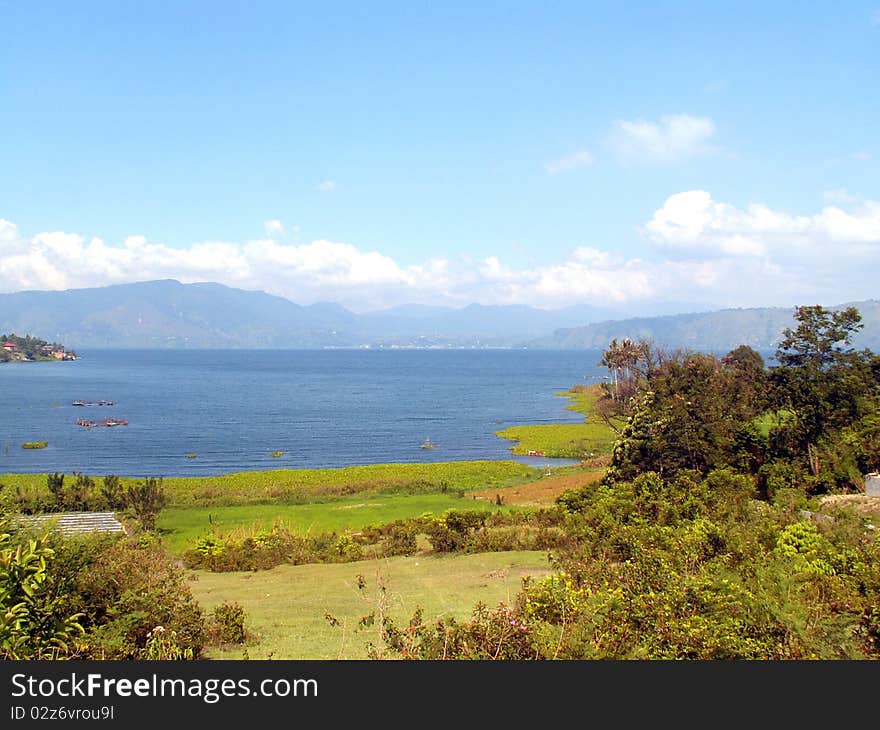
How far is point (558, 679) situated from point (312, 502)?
113 feet

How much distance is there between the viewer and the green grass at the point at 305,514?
102ft

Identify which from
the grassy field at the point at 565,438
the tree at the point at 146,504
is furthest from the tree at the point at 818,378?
the grassy field at the point at 565,438

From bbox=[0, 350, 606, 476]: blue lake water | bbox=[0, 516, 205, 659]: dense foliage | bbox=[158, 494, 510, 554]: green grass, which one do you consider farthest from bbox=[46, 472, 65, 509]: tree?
bbox=[0, 516, 205, 659]: dense foliage

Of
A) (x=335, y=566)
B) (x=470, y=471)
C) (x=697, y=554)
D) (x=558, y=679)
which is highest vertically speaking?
(x=558, y=679)

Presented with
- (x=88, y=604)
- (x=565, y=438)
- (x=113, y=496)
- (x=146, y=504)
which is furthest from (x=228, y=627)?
(x=565, y=438)

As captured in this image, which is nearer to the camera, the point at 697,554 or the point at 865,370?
the point at 697,554

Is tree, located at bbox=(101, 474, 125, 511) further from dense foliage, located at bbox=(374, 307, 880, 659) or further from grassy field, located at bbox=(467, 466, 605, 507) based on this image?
dense foliage, located at bbox=(374, 307, 880, 659)

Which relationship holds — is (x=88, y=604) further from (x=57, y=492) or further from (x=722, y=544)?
(x=57, y=492)

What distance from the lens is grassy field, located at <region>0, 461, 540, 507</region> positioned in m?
40.7

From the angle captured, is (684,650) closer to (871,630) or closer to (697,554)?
(871,630)

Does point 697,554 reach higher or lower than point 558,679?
lower

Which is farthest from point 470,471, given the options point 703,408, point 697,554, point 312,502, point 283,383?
point 283,383

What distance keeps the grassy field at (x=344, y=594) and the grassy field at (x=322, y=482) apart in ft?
68.9

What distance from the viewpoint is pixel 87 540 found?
1109 cm
